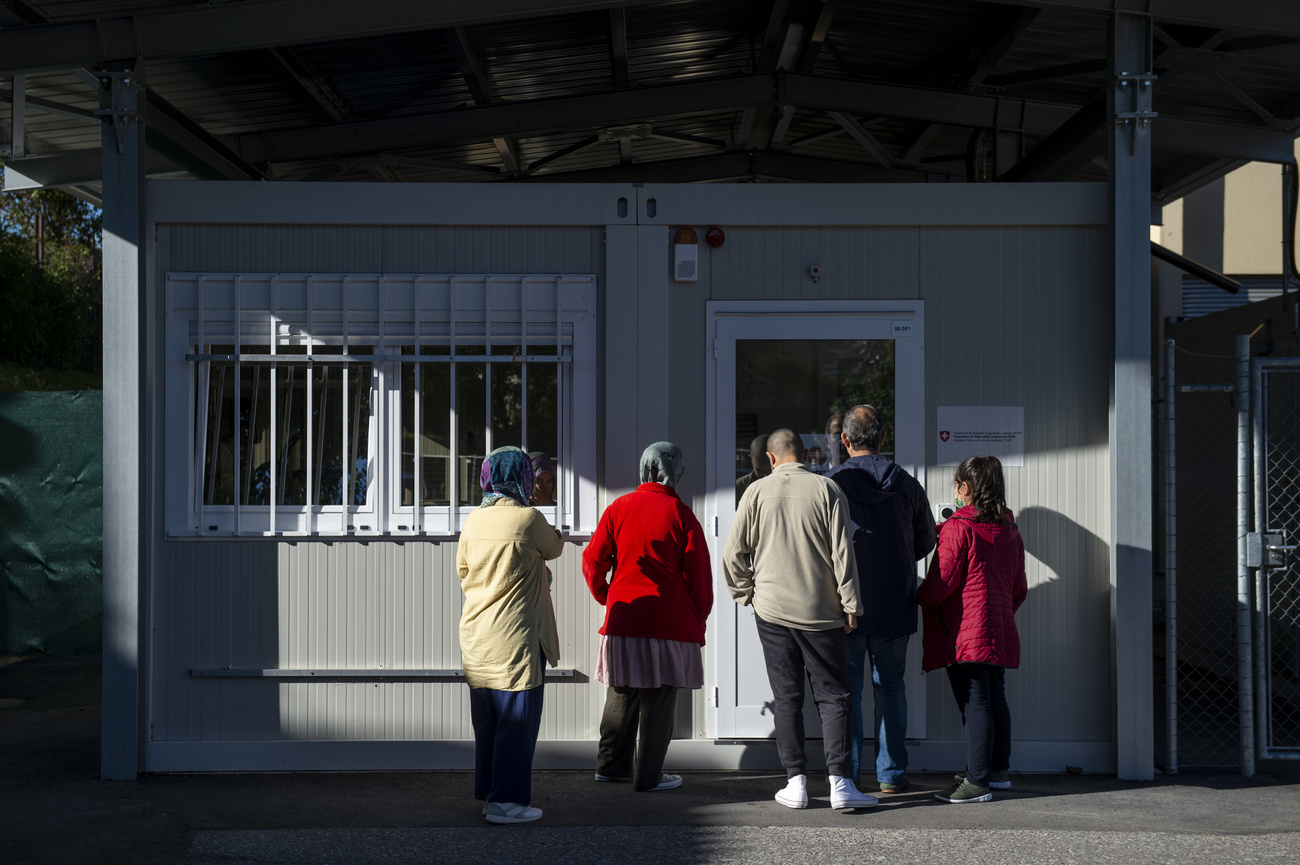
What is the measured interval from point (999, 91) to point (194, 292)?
5.61 meters

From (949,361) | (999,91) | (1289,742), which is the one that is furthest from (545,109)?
(1289,742)

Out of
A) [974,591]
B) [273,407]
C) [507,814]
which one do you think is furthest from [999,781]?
[273,407]

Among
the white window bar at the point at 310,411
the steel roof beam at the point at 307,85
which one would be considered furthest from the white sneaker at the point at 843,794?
the steel roof beam at the point at 307,85

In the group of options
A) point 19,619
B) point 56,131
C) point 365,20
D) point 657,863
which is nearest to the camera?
point 657,863

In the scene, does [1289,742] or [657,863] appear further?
[1289,742]

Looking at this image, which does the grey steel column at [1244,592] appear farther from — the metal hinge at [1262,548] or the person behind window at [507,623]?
the person behind window at [507,623]

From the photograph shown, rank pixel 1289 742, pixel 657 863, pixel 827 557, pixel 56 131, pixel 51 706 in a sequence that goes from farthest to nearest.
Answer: pixel 56 131
pixel 51 706
pixel 1289 742
pixel 827 557
pixel 657 863

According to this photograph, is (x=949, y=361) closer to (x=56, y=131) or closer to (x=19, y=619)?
(x=56, y=131)

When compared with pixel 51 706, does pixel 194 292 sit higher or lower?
higher

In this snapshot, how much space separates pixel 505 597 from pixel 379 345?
1781mm

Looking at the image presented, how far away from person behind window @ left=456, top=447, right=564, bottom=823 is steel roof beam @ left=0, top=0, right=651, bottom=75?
7.95 ft

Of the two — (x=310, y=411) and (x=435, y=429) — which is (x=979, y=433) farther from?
(x=310, y=411)

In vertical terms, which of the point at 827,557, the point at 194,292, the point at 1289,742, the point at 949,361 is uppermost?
the point at 194,292

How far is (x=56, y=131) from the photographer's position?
7.96 metres
